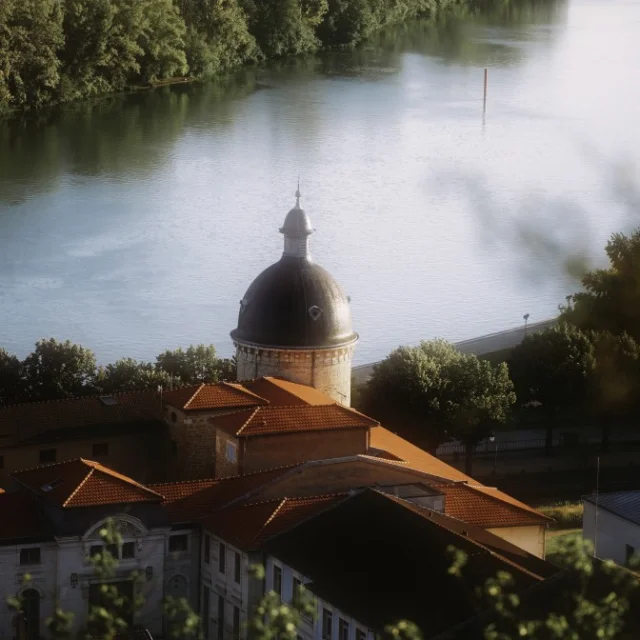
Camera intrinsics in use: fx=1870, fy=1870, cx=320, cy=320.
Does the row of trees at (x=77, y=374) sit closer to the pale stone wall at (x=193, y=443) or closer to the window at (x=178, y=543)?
the pale stone wall at (x=193, y=443)

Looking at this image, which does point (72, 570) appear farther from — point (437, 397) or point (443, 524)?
point (437, 397)

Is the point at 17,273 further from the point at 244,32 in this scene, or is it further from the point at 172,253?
the point at 244,32

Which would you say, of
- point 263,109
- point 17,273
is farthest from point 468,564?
point 263,109

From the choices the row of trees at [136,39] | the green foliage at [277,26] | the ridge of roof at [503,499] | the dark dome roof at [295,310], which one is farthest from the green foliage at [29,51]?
the ridge of roof at [503,499]

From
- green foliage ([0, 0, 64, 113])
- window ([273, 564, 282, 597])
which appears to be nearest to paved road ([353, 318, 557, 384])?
window ([273, 564, 282, 597])

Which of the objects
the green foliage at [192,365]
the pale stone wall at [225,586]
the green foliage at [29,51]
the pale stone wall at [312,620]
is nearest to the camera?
the pale stone wall at [312,620]

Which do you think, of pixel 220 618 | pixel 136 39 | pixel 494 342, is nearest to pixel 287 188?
pixel 494 342

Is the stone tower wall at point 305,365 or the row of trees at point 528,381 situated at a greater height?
the stone tower wall at point 305,365
